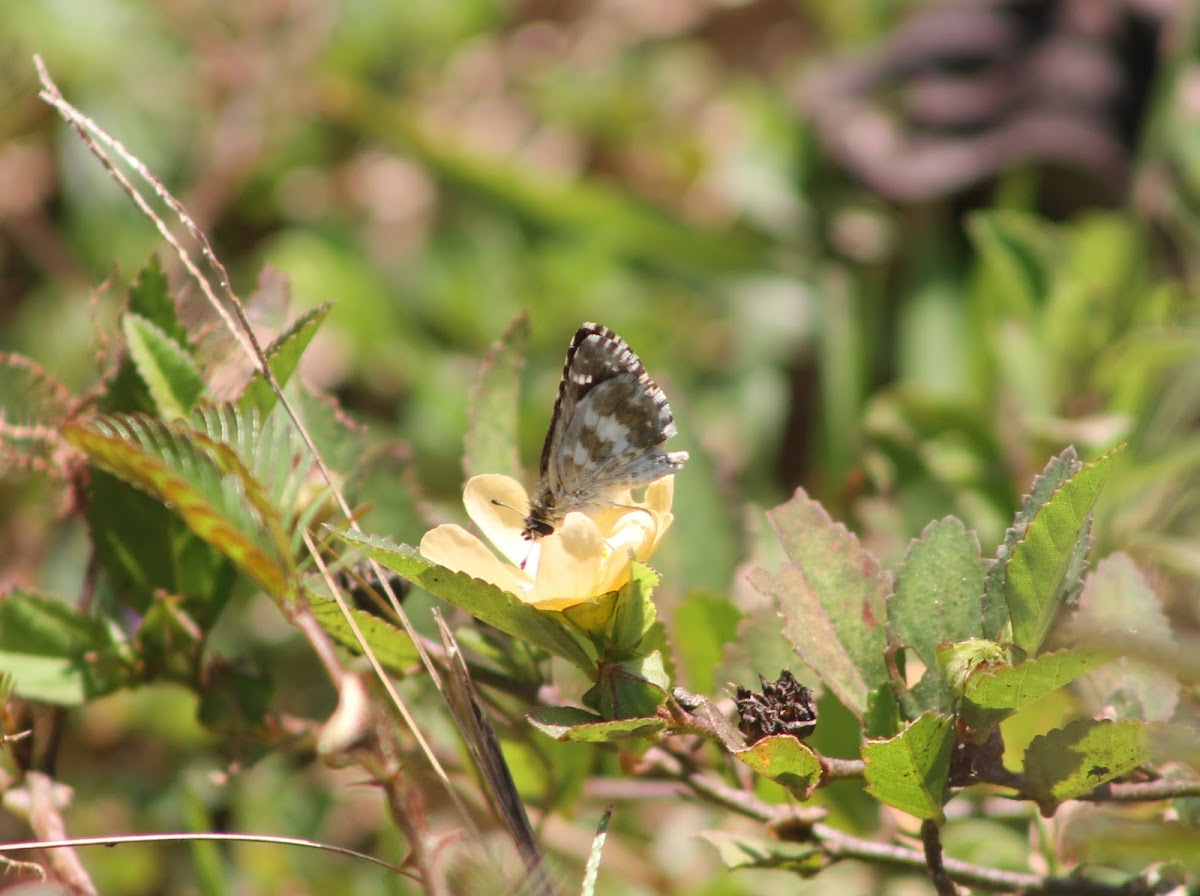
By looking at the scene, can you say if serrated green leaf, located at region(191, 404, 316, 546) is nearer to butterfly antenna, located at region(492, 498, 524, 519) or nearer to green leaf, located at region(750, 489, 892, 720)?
butterfly antenna, located at region(492, 498, 524, 519)

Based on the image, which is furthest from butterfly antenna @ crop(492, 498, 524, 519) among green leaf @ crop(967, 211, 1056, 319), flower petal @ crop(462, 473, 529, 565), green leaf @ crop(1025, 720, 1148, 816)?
green leaf @ crop(967, 211, 1056, 319)

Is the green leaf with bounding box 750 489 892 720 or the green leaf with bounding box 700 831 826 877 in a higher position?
the green leaf with bounding box 750 489 892 720

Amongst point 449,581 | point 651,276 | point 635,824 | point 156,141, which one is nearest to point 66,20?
point 156,141

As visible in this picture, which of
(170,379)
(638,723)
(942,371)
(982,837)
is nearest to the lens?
(638,723)

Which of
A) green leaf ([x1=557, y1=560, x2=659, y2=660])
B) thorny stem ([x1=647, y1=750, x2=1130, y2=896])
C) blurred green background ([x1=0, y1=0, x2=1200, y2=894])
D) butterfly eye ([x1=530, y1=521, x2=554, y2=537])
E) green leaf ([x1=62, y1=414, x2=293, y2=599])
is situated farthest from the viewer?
blurred green background ([x1=0, y1=0, x2=1200, y2=894])

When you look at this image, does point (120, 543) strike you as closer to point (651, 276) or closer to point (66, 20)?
point (651, 276)

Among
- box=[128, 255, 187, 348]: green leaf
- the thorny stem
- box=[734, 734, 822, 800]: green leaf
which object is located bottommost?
the thorny stem
